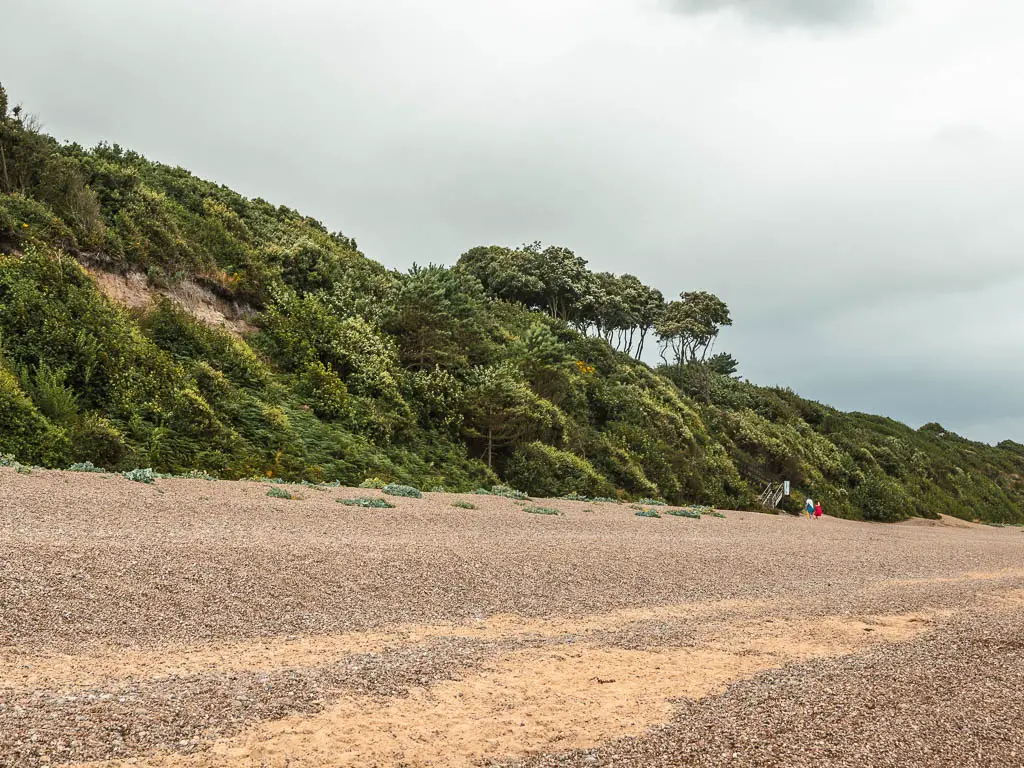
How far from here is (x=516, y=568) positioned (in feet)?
30.0

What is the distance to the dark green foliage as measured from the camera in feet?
41.2

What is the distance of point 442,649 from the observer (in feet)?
18.6

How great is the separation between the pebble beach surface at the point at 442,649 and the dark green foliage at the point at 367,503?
5.02 feet

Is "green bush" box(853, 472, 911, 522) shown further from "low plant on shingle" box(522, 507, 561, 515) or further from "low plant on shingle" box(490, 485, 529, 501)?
"low plant on shingle" box(522, 507, 561, 515)

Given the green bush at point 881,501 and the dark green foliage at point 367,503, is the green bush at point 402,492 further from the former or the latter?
the green bush at point 881,501

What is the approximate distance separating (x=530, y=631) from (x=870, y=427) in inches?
2279

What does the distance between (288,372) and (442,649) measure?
52.8 ft

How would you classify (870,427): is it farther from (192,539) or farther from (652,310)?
(192,539)

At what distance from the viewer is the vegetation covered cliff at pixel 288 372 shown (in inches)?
570

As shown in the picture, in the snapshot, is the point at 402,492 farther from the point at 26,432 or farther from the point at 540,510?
the point at 26,432

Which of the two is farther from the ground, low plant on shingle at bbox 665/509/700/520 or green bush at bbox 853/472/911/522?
Result: green bush at bbox 853/472/911/522

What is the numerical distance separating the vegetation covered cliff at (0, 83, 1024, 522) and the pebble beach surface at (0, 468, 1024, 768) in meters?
4.25

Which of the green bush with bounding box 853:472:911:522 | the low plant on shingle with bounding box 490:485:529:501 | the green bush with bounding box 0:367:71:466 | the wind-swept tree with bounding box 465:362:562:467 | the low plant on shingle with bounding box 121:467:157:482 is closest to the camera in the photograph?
the low plant on shingle with bounding box 121:467:157:482

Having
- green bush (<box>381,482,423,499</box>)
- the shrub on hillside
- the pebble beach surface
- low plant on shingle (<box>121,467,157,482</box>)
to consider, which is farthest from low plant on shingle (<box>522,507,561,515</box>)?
low plant on shingle (<box>121,467,157,482</box>)
